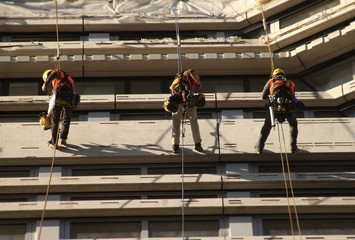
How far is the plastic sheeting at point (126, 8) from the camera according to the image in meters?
19.8

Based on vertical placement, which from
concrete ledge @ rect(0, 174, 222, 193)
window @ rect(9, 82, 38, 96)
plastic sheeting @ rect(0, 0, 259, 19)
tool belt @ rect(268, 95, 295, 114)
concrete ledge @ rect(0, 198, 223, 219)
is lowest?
concrete ledge @ rect(0, 198, 223, 219)

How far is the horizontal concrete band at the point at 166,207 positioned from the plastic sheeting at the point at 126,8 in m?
6.46

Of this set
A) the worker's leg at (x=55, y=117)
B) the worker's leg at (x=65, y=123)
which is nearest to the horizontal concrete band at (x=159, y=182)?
the worker's leg at (x=65, y=123)

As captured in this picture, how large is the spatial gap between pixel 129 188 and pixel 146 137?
1443 mm

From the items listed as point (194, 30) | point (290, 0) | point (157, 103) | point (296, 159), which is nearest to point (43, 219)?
point (157, 103)

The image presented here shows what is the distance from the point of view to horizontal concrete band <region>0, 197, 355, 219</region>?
50.4 ft

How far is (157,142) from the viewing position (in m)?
16.5

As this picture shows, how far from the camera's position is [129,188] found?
15859mm

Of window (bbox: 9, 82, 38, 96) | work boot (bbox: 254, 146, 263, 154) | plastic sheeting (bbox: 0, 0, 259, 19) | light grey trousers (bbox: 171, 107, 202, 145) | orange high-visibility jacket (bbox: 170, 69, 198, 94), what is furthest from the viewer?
plastic sheeting (bbox: 0, 0, 259, 19)

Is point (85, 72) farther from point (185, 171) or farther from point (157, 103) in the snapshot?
point (185, 171)

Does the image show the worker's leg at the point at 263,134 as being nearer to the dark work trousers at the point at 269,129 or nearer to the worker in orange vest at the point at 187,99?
the dark work trousers at the point at 269,129

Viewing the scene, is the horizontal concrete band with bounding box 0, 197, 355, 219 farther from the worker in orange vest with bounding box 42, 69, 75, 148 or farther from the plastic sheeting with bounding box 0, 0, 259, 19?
the plastic sheeting with bounding box 0, 0, 259, 19

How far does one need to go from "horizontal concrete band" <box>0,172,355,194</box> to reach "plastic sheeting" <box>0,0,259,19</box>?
5.80 m

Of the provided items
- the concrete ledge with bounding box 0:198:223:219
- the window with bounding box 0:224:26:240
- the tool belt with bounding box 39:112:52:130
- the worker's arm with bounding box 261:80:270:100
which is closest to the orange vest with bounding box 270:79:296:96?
the worker's arm with bounding box 261:80:270:100
